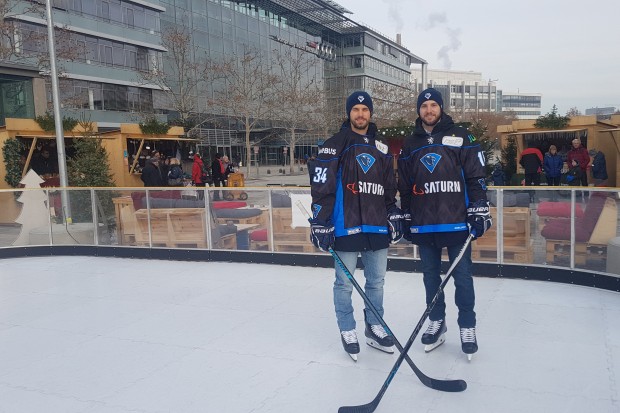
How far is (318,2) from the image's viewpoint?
54688mm

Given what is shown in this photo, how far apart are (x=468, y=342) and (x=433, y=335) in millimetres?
280

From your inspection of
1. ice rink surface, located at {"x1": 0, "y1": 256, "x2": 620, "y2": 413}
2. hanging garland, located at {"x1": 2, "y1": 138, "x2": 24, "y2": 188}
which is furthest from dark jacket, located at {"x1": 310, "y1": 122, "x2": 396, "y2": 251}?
hanging garland, located at {"x1": 2, "y1": 138, "x2": 24, "y2": 188}

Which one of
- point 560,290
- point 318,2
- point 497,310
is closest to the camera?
point 497,310

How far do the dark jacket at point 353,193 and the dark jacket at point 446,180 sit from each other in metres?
0.29

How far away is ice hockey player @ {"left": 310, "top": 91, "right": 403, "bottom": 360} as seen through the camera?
11.2 feet

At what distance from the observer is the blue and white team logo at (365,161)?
3455 millimetres

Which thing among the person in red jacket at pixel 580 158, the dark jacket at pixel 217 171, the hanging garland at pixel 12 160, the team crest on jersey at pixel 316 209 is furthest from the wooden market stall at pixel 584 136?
the hanging garland at pixel 12 160

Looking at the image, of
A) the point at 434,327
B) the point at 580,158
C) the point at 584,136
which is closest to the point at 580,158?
the point at 580,158

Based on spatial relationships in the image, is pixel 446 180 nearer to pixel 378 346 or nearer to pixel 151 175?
pixel 378 346

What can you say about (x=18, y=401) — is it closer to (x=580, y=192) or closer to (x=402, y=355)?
(x=402, y=355)

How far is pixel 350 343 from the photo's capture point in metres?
3.58

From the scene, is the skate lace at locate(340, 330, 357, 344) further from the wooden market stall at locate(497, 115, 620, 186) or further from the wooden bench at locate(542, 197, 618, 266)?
the wooden market stall at locate(497, 115, 620, 186)

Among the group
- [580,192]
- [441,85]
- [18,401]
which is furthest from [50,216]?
[441,85]

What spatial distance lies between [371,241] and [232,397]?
1.33 metres
